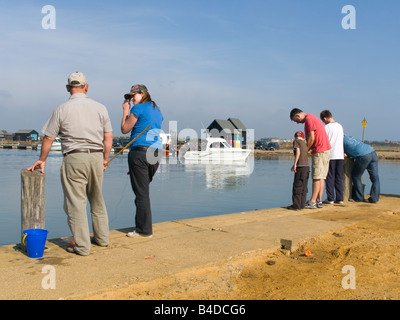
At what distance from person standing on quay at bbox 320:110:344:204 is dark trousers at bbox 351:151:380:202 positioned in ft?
1.75

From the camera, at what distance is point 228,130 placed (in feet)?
216

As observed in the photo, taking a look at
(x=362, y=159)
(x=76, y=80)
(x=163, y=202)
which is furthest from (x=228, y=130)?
(x=76, y=80)

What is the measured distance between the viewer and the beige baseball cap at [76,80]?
4461 mm

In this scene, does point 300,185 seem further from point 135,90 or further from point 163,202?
point 163,202

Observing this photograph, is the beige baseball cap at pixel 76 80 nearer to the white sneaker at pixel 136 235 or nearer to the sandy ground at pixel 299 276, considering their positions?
the white sneaker at pixel 136 235

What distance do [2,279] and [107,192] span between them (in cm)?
1068

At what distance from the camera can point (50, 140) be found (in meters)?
4.33

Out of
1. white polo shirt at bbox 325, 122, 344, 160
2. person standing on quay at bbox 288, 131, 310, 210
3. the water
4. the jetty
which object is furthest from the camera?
the water

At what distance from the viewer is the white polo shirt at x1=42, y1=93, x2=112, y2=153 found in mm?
4305

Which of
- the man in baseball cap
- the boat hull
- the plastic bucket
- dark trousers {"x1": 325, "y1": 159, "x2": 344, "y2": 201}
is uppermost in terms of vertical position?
the man in baseball cap

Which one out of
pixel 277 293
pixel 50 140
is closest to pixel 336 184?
pixel 277 293

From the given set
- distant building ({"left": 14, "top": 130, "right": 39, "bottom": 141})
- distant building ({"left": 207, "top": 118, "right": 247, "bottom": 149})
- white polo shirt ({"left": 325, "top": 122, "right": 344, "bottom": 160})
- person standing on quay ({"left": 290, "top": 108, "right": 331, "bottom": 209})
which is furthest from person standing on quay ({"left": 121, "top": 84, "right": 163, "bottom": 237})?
distant building ({"left": 14, "top": 130, "right": 39, "bottom": 141})

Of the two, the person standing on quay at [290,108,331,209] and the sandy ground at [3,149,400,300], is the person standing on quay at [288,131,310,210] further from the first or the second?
the sandy ground at [3,149,400,300]

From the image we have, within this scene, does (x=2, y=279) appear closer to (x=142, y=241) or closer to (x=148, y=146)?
(x=142, y=241)
